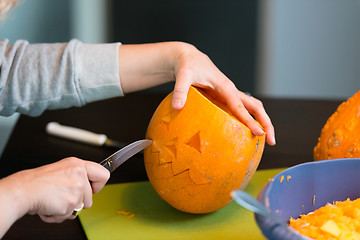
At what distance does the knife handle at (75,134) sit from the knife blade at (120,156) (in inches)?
9.9

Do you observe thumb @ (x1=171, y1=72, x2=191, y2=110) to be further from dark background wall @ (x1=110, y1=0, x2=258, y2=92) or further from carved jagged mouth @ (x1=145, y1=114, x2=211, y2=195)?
dark background wall @ (x1=110, y1=0, x2=258, y2=92)

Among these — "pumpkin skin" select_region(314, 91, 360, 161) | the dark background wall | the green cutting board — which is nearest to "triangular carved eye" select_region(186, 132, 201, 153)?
the green cutting board

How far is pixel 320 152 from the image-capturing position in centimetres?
79

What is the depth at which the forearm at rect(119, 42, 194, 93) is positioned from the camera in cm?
87

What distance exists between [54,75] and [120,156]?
0.28 meters

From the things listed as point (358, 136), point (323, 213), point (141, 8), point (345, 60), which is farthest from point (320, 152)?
point (345, 60)

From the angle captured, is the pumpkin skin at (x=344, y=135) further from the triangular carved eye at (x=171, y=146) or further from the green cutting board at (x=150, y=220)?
the triangular carved eye at (x=171, y=146)

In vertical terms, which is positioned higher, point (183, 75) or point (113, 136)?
point (183, 75)

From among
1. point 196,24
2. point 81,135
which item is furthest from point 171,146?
point 196,24

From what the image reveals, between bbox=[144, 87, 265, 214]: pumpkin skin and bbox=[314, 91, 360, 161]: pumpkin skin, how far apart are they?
12 centimetres

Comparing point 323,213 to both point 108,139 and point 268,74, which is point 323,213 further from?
point 268,74

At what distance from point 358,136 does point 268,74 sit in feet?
6.33

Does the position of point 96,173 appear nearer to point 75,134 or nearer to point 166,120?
point 166,120

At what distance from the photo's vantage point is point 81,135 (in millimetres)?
985
